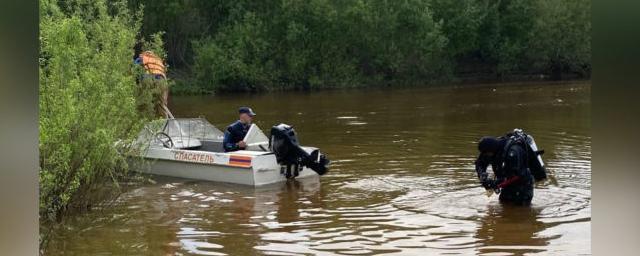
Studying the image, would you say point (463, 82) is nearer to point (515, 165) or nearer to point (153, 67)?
point (153, 67)

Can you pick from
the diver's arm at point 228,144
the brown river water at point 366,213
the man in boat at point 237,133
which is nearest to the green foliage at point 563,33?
the brown river water at point 366,213

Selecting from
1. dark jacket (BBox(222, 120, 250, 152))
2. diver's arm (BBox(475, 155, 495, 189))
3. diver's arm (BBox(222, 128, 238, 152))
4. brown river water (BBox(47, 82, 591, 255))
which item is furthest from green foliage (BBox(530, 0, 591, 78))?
diver's arm (BBox(475, 155, 495, 189))

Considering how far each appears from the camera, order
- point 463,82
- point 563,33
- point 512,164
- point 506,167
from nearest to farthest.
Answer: point 512,164, point 506,167, point 463,82, point 563,33

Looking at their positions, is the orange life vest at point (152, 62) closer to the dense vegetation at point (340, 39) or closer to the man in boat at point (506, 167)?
the man in boat at point (506, 167)

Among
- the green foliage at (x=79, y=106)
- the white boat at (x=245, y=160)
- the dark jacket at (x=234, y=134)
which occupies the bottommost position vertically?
the white boat at (x=245, y=160)

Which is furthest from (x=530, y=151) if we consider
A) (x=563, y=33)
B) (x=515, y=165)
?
(x=563, y=33)

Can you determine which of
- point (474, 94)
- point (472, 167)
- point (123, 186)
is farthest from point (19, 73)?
point (474, 94)

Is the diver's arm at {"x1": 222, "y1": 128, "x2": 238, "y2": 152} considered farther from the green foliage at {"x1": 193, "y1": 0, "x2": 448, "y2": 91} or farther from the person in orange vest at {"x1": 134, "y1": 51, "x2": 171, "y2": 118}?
the green foliage at {"x1": 193, "y1": 0, "x2": 448, "y2": 91}

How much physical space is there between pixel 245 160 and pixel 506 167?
426cm

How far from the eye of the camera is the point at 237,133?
12398 millimetres

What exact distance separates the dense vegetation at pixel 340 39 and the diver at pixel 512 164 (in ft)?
125

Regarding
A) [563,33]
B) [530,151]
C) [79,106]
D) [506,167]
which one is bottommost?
[506,167]

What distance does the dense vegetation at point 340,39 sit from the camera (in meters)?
47.9

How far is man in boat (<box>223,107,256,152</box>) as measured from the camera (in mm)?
12180
